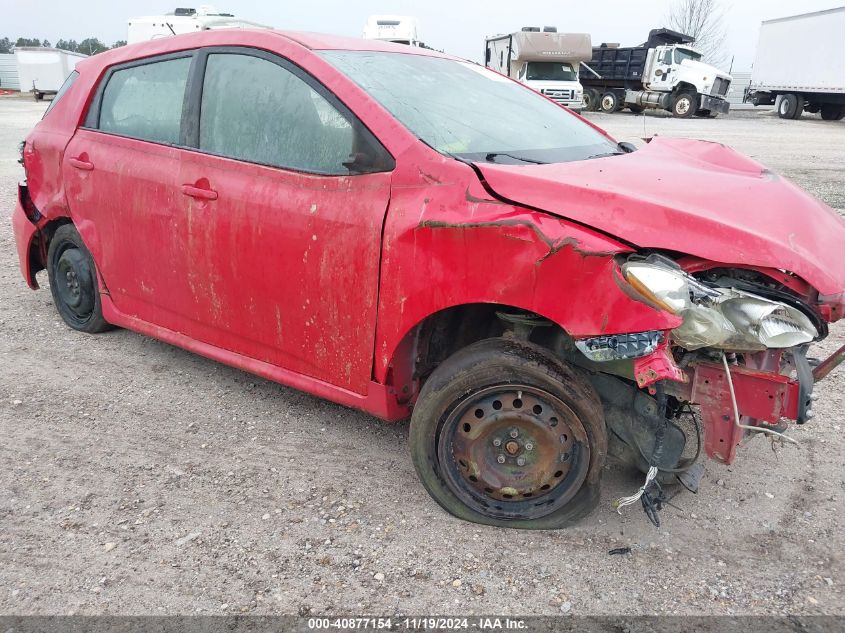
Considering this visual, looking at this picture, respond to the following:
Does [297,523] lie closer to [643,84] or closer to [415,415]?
[415,415]

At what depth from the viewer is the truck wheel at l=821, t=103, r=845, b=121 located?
86.9 feet

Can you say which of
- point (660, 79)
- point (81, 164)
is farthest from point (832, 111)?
point (81, 164)

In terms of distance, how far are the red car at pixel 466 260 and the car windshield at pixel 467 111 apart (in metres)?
0.02

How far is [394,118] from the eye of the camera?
2709mm

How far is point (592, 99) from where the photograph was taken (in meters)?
28.6

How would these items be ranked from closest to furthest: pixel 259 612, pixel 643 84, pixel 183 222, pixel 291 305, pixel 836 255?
1. pixel 259 612
2. pixel 836 255
3. pixel 291 305
4. pixel 183 222
5. pixel 643 84

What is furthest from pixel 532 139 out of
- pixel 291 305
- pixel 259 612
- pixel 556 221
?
pixel 259 612

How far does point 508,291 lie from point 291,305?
105 cm

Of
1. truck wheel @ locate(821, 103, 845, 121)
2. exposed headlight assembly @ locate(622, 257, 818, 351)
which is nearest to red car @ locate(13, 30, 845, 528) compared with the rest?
exposed headlight assembly @ locate(622, 257, 818, 351)

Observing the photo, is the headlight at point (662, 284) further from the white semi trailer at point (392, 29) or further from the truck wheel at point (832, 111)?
the truck wheel at point (832, 111)

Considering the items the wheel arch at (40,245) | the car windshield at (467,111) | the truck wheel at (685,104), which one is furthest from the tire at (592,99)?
the wheel arch at (40,245)

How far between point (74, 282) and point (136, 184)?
3.88 feet

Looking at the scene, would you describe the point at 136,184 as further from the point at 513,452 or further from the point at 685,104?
the point at 685,104

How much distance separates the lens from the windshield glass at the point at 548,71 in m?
23.4
